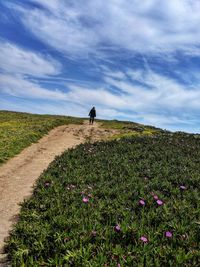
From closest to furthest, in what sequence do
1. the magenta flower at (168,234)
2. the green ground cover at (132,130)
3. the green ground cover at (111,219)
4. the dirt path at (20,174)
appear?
1. the green ground cover at (111,219)
2. the magenta flower at (168,234)
3. the dirt path at (20,174)
4. the green ground cover at (132,130)

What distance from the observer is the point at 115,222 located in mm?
9820

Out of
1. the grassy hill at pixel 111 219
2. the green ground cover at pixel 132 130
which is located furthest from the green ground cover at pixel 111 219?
the green ground cover at pixel 132 130

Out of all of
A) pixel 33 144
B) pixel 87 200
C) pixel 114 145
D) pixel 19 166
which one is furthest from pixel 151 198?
pixel 33 144

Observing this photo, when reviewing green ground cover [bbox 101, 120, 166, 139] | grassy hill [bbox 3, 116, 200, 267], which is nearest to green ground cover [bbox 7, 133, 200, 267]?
grassy hill [bbox 3, 116, 200, 267]

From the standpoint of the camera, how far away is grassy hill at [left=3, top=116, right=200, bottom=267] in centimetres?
805

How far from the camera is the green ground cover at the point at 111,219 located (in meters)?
8.04

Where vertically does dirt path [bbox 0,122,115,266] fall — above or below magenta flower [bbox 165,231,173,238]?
below

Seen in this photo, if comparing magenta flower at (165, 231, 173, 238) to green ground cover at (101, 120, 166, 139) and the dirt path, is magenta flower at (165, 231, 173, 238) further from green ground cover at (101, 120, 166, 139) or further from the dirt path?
green ground cover at (101, 120, 166, 139)

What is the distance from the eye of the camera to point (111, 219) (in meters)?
10.2

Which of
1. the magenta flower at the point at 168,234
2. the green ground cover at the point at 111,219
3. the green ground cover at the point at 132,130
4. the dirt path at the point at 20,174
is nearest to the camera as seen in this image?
the green ground cover at the point at 111,219

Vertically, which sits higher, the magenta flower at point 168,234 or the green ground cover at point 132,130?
the green ground cover at point 132,130

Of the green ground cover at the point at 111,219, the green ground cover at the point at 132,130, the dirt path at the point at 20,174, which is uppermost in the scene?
the green ground cover at the point at 132,130

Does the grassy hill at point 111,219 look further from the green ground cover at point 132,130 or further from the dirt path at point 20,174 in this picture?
the green ground cover at point 132,130

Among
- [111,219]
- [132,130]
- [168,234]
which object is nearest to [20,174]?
[111,219]
